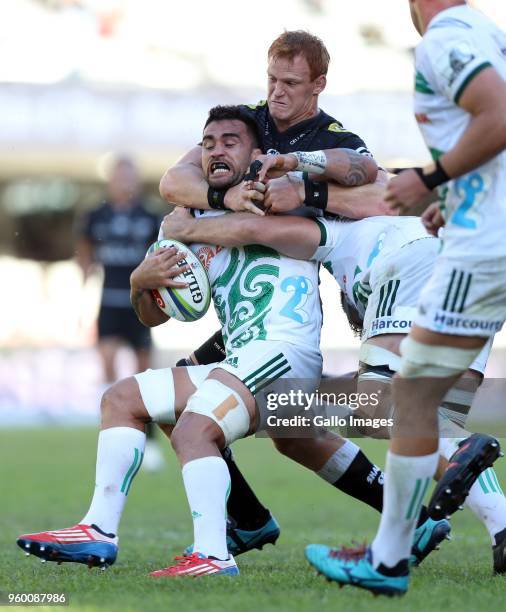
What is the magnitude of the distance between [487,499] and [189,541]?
7.03ft

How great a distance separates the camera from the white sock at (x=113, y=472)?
5.05m

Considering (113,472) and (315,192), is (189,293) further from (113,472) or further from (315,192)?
(113,472)

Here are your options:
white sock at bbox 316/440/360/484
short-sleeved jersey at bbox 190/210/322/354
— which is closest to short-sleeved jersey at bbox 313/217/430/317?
short-sleeved jersey at bbox 190/210/322/354

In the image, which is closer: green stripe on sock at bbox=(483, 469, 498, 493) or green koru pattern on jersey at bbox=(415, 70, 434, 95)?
green koru pattern on jersey at bbox=(415, 70, 434, 95)

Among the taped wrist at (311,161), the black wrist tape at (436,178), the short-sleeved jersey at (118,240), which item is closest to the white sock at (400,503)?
the black wrist tape at (436,178)

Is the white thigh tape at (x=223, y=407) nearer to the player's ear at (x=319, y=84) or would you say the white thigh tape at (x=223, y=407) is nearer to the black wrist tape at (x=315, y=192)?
the black wrist tape at (x=315, y=192)

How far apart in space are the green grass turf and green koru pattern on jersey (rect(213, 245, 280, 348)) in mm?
1001

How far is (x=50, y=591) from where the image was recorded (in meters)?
4.53

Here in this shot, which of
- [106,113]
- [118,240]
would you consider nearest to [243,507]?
[118,240]

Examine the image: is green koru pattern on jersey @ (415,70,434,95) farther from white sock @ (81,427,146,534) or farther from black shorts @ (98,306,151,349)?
black shorts @ (98,306,151,349)

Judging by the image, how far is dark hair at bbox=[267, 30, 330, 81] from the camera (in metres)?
5.51

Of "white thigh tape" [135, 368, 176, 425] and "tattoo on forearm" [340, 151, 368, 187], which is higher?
"tattoo on forearm" [340, 151, 368, 187]

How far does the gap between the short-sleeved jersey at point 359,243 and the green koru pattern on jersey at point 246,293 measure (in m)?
0.24

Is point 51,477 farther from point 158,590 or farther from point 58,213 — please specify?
point 58,213
